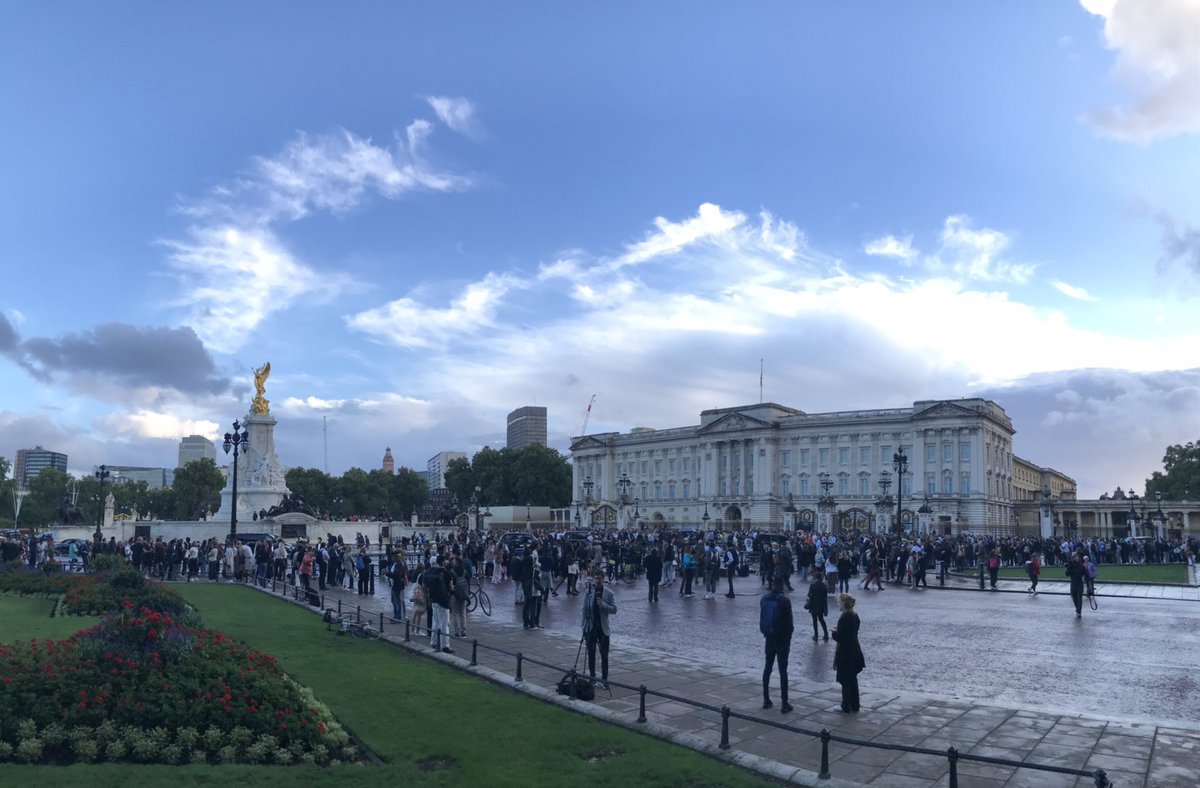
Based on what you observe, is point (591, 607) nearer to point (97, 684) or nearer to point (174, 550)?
point (97, 684)

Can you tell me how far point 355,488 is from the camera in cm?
11762

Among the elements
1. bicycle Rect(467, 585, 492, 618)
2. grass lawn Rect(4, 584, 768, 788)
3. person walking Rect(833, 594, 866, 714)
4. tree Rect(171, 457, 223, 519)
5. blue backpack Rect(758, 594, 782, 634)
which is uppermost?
tree Rect(171, 457, 223, 519)

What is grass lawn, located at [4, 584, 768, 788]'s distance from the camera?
28.1 feet

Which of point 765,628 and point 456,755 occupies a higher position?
point 765,628

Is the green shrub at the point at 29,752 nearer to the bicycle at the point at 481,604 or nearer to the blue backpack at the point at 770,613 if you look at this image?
the blue backpack at the point at 770,613

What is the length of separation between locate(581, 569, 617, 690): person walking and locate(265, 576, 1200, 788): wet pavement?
0.75 m

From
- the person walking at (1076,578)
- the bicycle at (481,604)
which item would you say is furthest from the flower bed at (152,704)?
the person walking at (1076,578)

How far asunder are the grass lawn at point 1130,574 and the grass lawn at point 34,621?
32.6 metres

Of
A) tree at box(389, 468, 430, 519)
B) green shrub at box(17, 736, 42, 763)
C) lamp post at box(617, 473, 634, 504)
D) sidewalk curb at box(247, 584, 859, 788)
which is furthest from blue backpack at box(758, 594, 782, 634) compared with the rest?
tree at box(389, 468, 430, 519)

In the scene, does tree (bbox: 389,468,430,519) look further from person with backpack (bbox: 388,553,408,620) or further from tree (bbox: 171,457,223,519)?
person with backpack (bbox: 388,553,408,620)

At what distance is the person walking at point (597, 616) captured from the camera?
44.8 feet

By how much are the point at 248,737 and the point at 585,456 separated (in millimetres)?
131491

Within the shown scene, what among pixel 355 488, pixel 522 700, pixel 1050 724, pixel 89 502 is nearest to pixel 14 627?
pixel 522 700

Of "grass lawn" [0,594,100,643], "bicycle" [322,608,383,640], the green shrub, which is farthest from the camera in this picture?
"bicycle" [322,608,383,640]
